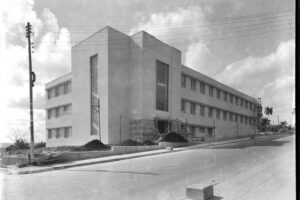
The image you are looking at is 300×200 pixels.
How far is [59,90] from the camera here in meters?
35.5

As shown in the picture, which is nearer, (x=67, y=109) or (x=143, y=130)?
(x=143, y=130)

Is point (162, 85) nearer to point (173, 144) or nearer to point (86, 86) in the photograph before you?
point (173, 144)

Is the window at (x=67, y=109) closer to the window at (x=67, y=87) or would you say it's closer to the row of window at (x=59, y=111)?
the row of window at (x=59, y=111)

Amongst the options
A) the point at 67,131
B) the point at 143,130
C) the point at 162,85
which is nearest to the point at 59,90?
the point at 67,131

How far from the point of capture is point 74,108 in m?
25.8

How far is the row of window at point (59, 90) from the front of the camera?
33450 mm

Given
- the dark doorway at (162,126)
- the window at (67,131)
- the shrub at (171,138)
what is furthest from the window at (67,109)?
the shrub at (171,138)

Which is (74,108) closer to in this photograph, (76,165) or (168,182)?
(76,165)

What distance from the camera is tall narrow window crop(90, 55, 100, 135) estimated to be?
73.2ft

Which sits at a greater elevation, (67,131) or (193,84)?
(193,84)

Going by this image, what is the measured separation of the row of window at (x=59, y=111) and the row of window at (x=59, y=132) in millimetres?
2004

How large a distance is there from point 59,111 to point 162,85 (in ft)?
54.1

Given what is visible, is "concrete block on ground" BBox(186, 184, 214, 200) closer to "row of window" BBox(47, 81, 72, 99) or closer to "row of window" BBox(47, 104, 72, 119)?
"row of window" BBox(47, 104, 72, 119)

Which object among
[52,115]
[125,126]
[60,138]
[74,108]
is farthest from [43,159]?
[52,115]
